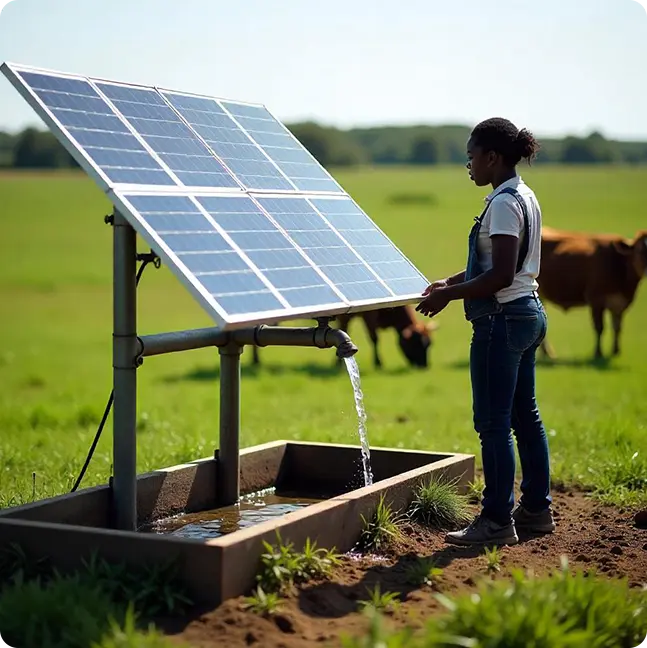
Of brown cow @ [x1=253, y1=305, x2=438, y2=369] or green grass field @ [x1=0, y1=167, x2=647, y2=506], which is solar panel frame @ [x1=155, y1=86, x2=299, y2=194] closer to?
green grass field @ [x1=0, y1=167, x2=647, y2=506]

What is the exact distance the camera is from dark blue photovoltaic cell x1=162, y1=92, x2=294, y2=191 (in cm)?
785

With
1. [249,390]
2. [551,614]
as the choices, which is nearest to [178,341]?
[551,614]

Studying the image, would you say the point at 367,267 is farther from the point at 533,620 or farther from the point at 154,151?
the point at 533,620

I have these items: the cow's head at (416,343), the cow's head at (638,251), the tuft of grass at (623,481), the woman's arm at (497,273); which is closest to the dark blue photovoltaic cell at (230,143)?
the woman's arm at (497,273)

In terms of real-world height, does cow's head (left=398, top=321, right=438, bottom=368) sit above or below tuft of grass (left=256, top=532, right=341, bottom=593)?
below

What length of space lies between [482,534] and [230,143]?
121 inches

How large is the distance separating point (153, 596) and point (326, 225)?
314 centimetres

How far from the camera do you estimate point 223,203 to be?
23.4ft

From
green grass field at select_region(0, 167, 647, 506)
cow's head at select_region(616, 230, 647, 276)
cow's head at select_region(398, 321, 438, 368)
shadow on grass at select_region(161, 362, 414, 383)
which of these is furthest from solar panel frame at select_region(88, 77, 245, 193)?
cow's head at select_region(616, 230, 647, 276)

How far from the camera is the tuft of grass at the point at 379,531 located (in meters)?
6.99

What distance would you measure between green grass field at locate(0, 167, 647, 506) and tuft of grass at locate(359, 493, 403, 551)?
2272mm

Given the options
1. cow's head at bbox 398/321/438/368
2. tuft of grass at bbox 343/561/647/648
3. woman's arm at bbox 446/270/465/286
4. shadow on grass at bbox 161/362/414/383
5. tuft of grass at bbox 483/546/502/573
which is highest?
woman's arm at bbox 446/270/465/286

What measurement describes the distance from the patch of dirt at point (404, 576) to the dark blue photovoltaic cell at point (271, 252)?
4.91 feet

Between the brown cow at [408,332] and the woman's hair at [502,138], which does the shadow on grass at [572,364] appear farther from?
the woman's hair at [502,138]
